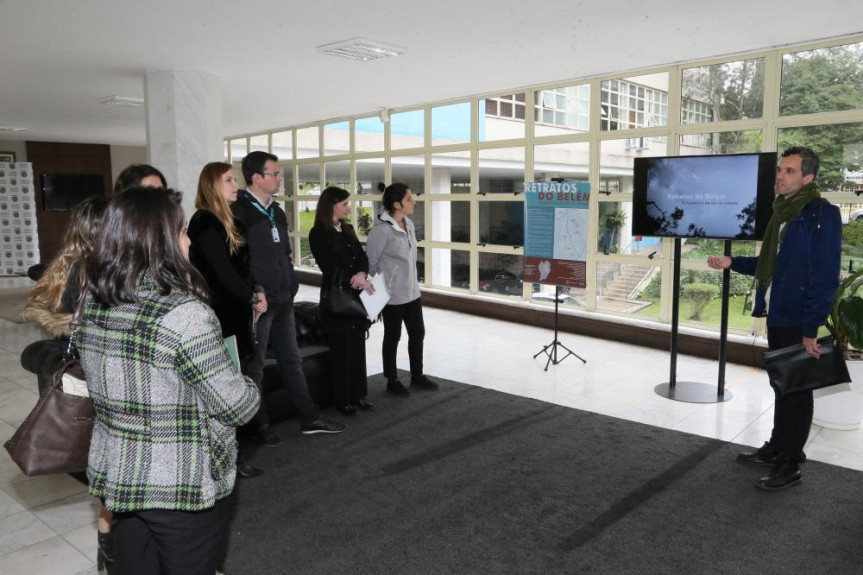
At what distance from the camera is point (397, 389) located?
498cm

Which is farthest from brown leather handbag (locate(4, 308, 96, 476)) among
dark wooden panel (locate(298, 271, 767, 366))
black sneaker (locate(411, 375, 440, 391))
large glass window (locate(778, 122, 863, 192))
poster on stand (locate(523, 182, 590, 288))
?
large glass window (locate(778, 122, 863, 192))

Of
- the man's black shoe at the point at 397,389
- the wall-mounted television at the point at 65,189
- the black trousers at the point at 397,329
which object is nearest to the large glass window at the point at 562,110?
the black trousers at the point at 397,329

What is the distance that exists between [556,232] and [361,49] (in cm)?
246

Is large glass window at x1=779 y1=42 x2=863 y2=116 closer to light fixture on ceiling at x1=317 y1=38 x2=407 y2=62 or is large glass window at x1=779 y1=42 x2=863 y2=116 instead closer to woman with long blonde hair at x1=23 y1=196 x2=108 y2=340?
light fixture on ceiling at x1=317 y1=38 x2=407 y2=62

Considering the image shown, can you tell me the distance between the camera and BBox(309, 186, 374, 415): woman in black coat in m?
4.21

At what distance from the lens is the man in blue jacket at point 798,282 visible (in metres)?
3.20

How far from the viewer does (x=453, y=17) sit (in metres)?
4.84

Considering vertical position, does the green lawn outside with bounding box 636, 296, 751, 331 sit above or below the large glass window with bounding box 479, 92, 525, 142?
below

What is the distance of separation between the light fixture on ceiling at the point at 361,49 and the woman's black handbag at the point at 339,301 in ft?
8.00

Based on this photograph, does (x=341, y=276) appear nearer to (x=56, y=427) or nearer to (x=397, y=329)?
(x=397, y=329)

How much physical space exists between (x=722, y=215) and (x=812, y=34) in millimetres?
1883

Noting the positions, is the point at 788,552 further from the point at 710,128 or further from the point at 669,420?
the point at 710,128

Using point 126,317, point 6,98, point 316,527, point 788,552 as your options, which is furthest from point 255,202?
point 6,98

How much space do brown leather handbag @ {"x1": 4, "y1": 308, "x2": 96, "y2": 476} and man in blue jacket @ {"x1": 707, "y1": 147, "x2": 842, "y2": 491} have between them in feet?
10.6
